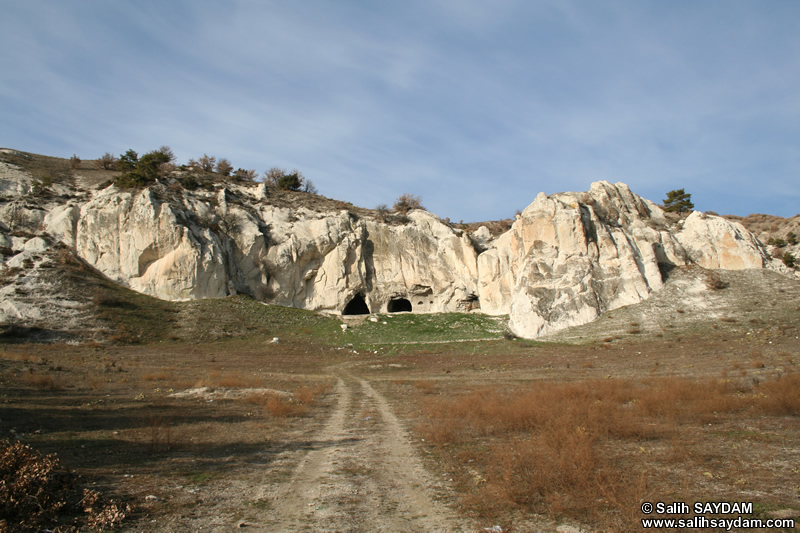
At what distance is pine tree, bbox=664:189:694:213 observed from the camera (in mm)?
55469

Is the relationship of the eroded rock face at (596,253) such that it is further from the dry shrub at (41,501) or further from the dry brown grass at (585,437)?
the dry shrub at (41,501)

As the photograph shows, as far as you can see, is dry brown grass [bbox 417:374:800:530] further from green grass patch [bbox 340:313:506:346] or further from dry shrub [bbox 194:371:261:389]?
green grass patch [bbox 340:313:506:346]

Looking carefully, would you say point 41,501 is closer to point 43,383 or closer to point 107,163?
point 43,383

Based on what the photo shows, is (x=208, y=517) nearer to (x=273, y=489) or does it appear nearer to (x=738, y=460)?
(x=273, y=489)

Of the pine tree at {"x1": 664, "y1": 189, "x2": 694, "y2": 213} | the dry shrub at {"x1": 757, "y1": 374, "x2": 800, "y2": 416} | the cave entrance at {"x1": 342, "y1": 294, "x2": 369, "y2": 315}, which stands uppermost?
the pine tree at {"x1": 664, "y1": 189, "x2": 694, "y2": 213}

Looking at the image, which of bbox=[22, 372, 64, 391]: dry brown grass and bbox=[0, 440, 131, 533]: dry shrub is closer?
bbox=[0, 440, 131, 533]: dry shrub

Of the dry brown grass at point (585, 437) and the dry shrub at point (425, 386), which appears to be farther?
the dry shrub at point (425, 386)

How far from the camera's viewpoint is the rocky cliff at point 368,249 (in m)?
34.2

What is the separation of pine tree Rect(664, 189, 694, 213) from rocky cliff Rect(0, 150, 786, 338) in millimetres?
18561

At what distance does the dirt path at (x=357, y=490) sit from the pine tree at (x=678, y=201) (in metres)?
57.3

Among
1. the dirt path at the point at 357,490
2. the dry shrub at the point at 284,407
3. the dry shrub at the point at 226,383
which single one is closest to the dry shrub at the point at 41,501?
the dirt path at the point at 357,490

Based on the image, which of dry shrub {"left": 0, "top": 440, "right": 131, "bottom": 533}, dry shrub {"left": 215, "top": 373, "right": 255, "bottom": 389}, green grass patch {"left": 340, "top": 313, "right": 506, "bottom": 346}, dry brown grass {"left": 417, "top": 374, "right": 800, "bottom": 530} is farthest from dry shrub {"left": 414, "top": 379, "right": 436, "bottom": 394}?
green grass patch {"left": 340, "top": 313, "right": 506, "bottom": 346}

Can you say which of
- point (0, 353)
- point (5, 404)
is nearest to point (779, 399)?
point (5, 404)

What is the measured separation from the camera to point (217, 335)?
3300cm
